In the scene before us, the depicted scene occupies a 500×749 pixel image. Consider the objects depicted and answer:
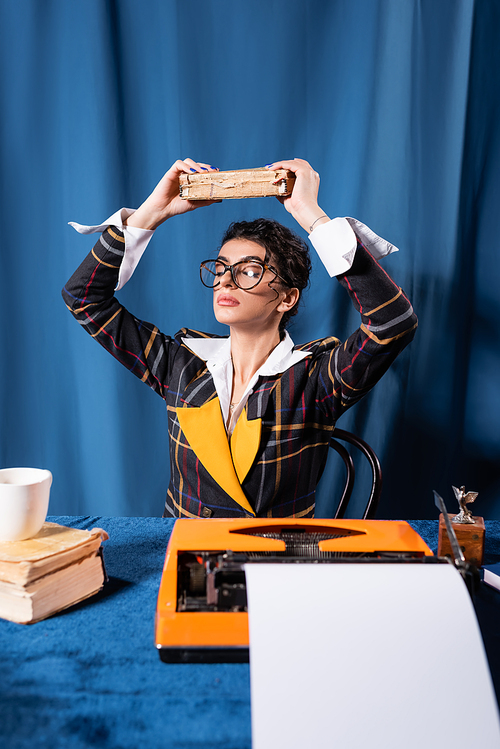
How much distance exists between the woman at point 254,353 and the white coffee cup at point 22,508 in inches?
21.9

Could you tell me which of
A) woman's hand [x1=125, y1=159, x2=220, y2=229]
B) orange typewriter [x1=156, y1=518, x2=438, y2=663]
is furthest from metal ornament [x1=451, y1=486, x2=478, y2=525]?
woman's hand [x1=125, y1=159, x2=220, y2=229]

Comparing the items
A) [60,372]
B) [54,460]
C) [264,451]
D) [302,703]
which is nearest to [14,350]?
[60,372]

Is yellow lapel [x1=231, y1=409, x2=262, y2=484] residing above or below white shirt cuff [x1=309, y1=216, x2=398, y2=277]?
below

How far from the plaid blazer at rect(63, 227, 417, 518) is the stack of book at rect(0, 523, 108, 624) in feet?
1.75

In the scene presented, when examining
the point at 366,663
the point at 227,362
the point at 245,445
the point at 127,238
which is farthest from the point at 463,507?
the point at 127,238

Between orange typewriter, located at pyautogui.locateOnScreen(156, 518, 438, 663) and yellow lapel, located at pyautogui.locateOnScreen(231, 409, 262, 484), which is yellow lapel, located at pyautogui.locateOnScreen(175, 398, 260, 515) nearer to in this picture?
yellow lapel, located at pyautogui.locateOnScreen(231, 409, 262, 484)

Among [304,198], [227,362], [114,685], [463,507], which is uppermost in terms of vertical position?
[304,198]

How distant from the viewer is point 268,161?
1.87 m

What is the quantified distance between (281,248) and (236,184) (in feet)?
1.00

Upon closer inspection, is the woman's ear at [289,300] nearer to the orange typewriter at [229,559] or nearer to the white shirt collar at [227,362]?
the white shirt collar at [227,362]

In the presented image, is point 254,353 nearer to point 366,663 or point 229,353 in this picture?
point 229,353

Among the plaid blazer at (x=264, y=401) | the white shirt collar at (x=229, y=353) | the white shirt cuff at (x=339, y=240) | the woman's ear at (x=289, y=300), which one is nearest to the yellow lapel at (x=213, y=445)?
the plaid blazer at (x=264, y=401)

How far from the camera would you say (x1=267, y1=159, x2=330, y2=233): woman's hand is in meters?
1.34

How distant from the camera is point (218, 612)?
0.68m
